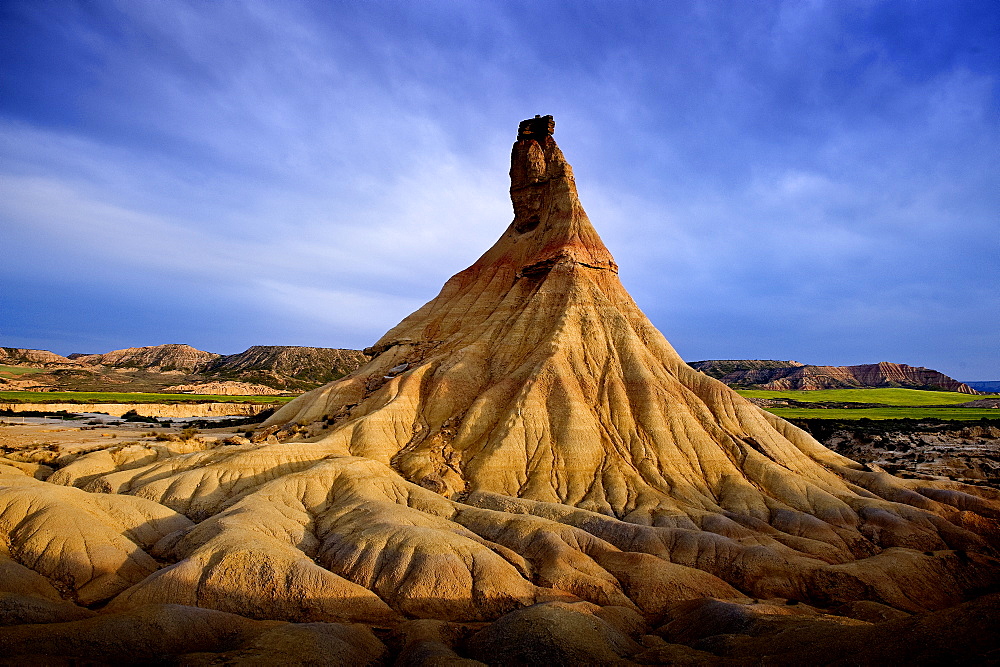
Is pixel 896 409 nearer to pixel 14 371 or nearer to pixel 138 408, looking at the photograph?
pixel 138 408

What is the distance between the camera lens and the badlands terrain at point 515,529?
19.5m

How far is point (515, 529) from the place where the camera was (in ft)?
108

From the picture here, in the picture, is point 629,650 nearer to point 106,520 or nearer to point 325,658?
point 325,658

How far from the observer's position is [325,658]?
1845 centimetres

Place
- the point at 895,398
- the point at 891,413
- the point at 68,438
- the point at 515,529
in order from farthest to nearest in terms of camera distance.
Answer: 1. the point at 895,398
2. the point at 891,413
3. the point at 68,438
4. the point at 515,529

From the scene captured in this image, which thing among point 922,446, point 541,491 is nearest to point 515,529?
point 541,491

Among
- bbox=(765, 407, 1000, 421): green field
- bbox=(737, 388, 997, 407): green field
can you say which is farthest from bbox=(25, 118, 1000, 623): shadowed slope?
bbox=(737, 388, 997, 407): green field

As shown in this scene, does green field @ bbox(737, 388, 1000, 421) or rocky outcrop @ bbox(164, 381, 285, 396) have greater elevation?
green field @ bbox(737, 388, 1000, 421)

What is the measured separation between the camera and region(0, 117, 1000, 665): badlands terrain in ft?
63.9

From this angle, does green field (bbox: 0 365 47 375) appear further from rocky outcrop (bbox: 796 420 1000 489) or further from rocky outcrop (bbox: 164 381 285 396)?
rocky outcrop (bbox: 796 420 1000 489)

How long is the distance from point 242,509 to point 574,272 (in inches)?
1614

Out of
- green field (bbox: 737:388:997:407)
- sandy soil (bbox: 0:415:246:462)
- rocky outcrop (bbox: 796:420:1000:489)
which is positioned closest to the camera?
sandy soil (bbox: 0:415:246:462)

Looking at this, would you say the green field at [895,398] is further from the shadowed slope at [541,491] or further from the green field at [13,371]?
the green field at [13,371]

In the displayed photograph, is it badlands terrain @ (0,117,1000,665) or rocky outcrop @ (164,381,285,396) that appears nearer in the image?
badlands terrain @ (0,117,1000,665)
